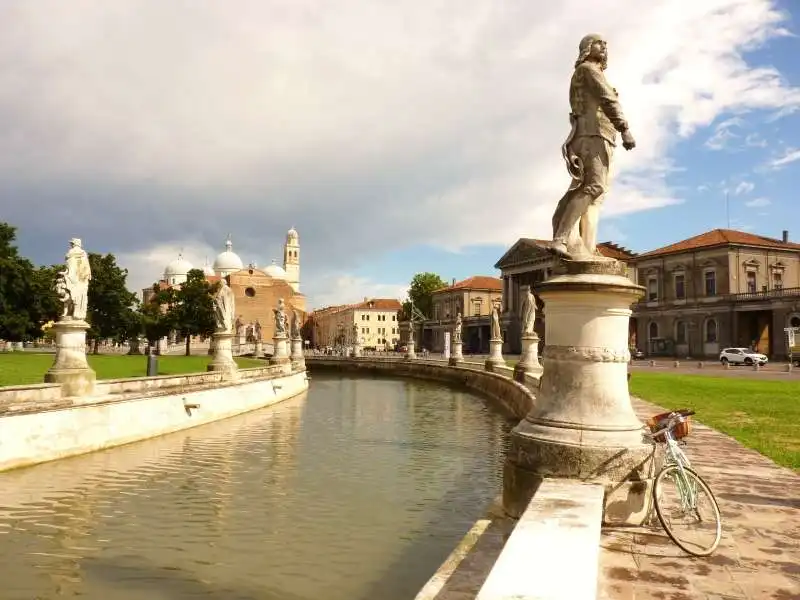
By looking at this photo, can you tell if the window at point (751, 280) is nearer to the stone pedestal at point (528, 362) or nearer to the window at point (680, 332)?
the window at point (680, 332)

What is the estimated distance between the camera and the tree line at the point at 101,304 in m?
48.9

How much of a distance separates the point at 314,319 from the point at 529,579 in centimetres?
15594

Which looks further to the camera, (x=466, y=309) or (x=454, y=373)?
(x=466, y=309)

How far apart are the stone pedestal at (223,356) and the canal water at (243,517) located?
8320mm

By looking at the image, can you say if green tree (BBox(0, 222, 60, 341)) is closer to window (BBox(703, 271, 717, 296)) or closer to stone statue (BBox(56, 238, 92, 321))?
stone statue (BBox(56, 238, 92, 321))

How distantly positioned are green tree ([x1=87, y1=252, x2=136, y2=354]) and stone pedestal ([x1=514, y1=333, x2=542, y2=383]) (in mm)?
45732

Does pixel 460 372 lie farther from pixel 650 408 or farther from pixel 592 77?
pixel 592 77

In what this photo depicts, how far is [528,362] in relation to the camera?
27453mm

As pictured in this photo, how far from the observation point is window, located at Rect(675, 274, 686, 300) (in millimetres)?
65062

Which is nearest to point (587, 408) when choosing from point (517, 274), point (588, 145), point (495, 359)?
point (588, 145)

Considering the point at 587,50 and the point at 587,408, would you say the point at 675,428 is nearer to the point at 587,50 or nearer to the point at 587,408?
the point at 587,408

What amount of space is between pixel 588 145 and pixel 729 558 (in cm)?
405

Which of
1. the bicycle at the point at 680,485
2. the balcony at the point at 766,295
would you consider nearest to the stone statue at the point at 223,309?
the bicycle at the point at 680,485

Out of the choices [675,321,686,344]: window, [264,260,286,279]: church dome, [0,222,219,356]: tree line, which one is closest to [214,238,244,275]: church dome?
A: [264,260,286,279]: church dome
